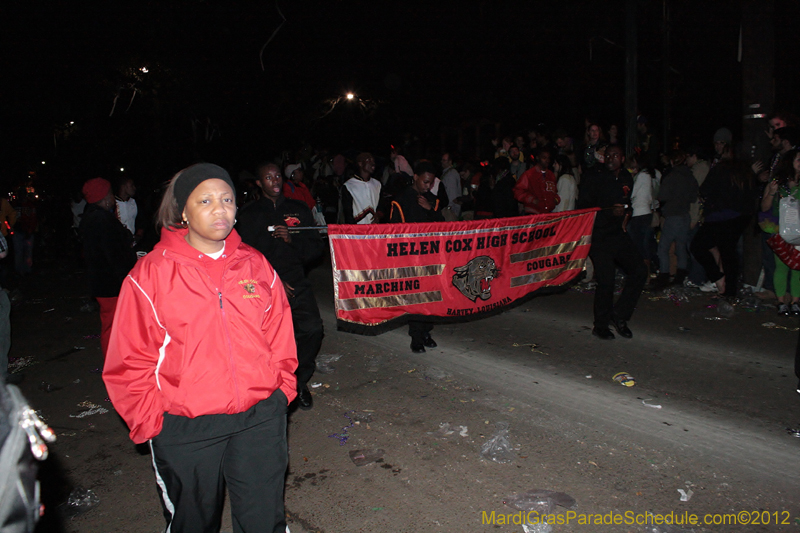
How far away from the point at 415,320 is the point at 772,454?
10.7 ft

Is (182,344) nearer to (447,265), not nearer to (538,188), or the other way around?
(447,265)

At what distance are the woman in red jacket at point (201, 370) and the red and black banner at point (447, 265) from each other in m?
2.94

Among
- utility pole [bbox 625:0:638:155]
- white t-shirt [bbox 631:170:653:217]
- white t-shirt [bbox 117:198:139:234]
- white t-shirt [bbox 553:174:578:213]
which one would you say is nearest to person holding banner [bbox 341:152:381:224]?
white t-shirt [bbox 117:198:139:234]

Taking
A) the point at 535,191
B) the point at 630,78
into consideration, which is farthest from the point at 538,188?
the point at 630,78

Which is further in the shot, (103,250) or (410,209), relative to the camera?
(410,209)

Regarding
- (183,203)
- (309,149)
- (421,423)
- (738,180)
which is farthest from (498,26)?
(183,203)

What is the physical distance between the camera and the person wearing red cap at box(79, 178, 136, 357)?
18.6ft

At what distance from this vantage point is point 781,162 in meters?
6.68

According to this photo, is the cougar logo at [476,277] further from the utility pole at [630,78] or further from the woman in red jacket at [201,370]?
the utility pole at [630,78]

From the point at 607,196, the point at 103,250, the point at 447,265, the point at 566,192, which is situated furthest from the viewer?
the point at 566,192

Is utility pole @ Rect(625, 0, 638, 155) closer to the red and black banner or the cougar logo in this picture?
the red and black banner

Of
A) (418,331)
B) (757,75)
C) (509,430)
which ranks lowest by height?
Answer: (509,430)

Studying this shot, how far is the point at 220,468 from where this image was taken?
2418 millimetres

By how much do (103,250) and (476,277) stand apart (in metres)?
3.83
